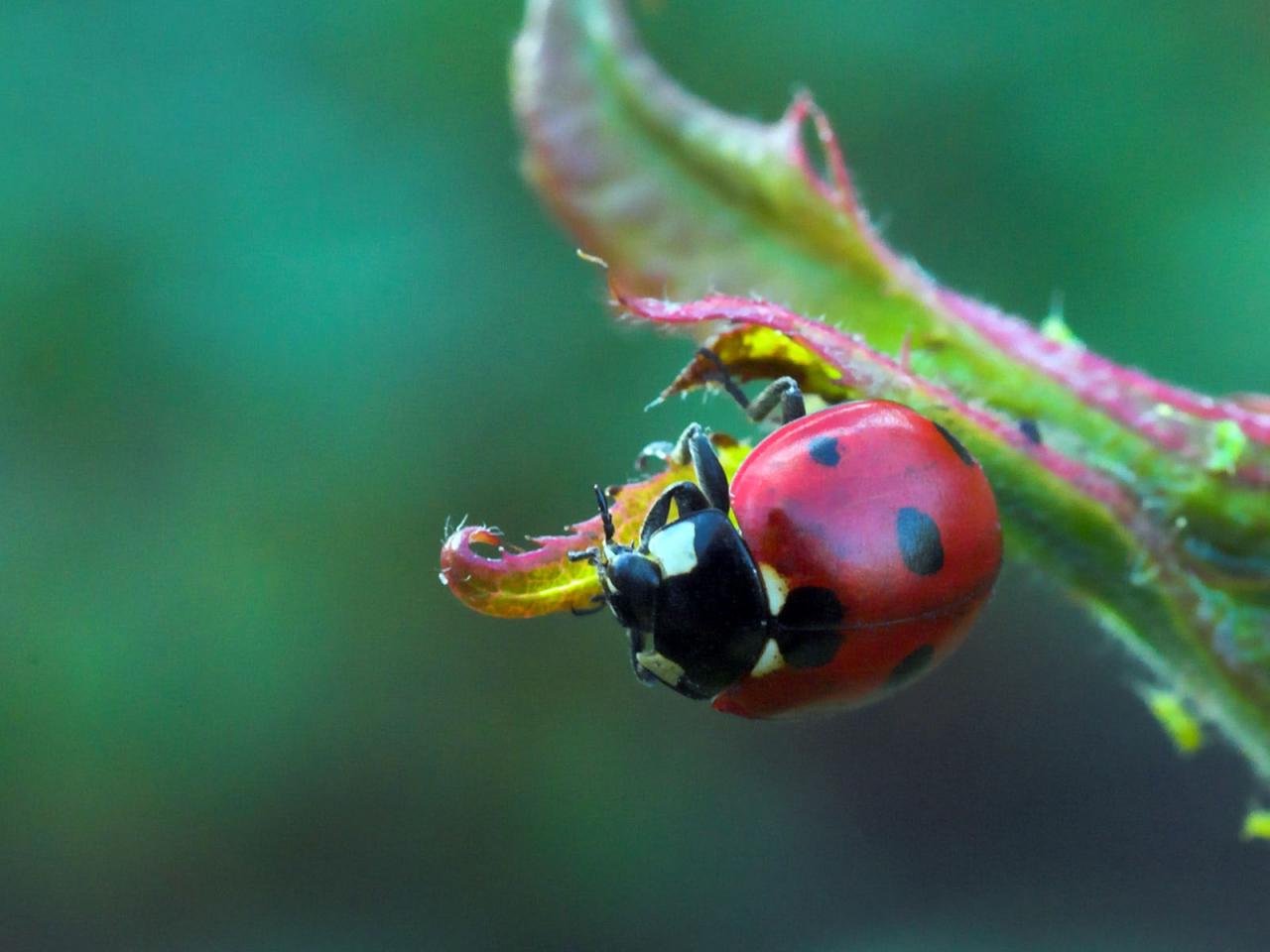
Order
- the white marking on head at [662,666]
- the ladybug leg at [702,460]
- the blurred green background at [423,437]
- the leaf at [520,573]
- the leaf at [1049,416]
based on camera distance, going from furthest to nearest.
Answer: the blurred green background at [423,437], the white marking on head at [662,666], the ladybug leg at [702,460], the leaf at [1049,416], the leaf at [520,573]

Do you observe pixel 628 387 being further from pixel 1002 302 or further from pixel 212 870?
pixel 212 870

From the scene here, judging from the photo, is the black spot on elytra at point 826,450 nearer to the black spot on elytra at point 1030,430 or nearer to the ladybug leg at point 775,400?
the ladybug leg at point 775,400

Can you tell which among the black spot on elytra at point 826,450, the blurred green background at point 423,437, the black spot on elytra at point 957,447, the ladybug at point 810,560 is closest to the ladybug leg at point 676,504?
the ladybug at point 810,560

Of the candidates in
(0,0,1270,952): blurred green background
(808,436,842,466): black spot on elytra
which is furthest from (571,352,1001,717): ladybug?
(0,0,1270,952): blurred green background

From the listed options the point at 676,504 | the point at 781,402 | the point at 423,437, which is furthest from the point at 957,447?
the point at 423,437

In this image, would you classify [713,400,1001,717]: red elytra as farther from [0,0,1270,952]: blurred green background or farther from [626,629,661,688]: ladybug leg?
[0,0,1270,952]: blurred green background

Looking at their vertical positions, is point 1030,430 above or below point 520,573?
above

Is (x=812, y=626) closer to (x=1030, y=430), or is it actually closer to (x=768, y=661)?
(x=768, y=661)
